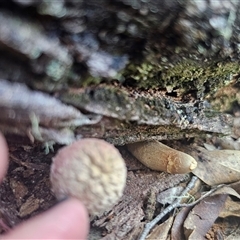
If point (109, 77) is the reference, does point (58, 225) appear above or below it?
below

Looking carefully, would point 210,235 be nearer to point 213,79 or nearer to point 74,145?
point 213,79

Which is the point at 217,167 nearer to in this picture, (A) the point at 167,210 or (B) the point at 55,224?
(A) the point at 167,210

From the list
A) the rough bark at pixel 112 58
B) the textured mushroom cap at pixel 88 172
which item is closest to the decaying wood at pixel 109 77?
the rough bark at pixel 112 58

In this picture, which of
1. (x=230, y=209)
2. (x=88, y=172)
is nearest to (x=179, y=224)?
(x=230, y=209)

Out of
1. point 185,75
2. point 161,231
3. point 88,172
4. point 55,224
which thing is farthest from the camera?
point 161,231

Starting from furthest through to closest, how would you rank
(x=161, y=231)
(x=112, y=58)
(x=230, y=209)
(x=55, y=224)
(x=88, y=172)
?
(x=230, y=209) → (x=161, y=231) → (x=112, y=58) → (x=88, y=172) → (x=55, y=224)
